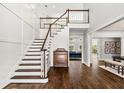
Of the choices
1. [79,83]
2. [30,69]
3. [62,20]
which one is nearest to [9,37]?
[30,69]

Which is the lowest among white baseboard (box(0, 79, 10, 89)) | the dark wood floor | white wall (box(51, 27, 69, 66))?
the dark wood floor

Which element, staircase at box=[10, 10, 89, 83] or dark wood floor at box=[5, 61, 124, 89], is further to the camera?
staircase at box=[10, 10, 89, 83]

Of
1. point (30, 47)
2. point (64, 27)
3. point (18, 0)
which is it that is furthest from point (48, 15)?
point (18, 0)

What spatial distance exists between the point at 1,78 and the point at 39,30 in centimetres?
640

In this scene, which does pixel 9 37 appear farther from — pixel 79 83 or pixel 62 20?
pixel 62 20

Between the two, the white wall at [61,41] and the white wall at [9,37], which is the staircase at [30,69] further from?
the white wall at [61,41]

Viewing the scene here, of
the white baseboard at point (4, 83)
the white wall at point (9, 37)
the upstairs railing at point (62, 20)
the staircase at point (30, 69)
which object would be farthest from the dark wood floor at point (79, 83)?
the upstairs railing at point (62, 20)

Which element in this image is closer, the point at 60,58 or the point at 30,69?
the point at 30,69

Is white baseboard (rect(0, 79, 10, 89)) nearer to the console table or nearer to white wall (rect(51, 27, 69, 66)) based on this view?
the console table

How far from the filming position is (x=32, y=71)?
18.4 feet

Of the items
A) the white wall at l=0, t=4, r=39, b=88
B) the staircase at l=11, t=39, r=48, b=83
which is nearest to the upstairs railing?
the staircase at l=11, t=39, r=48, b=83

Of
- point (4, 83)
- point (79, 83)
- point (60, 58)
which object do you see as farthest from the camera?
point (60, 58)

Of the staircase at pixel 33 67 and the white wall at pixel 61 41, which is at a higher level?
the white wall at pixel 61 41

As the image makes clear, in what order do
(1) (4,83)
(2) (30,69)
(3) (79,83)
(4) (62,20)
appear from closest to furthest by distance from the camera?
(1) (4,83)
(3) (79,83)
(2) (30,69)
(4) (62,20)
